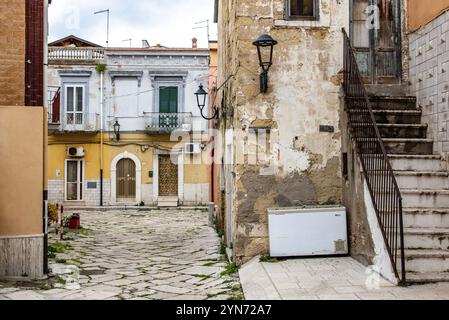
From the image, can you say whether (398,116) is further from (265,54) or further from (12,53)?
(12,53)

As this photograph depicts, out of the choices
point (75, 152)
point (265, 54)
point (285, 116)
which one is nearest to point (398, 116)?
point (285, 116)

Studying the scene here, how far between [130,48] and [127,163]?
5890 mm

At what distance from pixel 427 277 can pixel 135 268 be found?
188 inches

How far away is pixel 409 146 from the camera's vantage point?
7.28 m

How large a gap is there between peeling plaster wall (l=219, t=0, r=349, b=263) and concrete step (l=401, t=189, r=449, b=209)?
1.19 m

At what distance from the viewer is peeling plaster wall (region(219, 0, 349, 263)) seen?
24.0 feet

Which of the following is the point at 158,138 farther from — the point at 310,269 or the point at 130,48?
the point at 310,269

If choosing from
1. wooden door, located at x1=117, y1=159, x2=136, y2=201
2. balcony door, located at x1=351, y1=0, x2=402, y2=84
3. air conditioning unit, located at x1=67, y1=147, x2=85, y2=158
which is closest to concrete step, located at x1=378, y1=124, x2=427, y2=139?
balcony door, located at x1=351, y1=0, x2=402, y2=84

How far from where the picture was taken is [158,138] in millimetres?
24391

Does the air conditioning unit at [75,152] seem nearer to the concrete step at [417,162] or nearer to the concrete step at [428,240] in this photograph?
the concrete step at [417,162]

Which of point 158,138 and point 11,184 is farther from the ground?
point 158,138

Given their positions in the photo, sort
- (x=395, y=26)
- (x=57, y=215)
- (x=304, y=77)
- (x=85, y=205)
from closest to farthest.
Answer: (x=304, y=77), (x=395, y=26), (x=57, y=215), (x=85, y=205)

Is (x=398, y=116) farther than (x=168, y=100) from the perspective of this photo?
→ No
